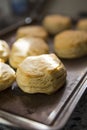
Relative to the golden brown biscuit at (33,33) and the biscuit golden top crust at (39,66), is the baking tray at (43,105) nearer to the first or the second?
the biscuit golden top crust at (39,66)

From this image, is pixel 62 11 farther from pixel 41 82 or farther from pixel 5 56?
pixel 41 82

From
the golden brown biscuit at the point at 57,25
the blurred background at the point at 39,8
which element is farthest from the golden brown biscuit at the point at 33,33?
the blurred background at the point at 39,8

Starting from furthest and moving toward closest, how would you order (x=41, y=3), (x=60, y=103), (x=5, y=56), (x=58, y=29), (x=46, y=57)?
1. (x=41, y=3)
2. (x=58, y=29)
3. (x=5, y=56)
4. (x=46, y=57)
5. (x=60, y=103)

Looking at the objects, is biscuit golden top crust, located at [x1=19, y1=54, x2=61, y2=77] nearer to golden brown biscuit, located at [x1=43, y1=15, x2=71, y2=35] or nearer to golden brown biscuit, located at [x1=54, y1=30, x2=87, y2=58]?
golden brown biscuit, located at [x1=54, y1=30, x2=87, y2=58]

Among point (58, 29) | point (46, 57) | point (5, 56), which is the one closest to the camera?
point (46, 57)

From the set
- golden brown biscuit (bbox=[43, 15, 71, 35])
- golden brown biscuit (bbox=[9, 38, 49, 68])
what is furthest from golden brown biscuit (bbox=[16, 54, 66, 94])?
golden brown biscuit (bbox=[43, 15, 71, 35])

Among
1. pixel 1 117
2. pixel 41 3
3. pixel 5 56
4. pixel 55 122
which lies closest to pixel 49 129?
pixel 55 122

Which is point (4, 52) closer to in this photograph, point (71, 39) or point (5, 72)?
point (5, 72)
